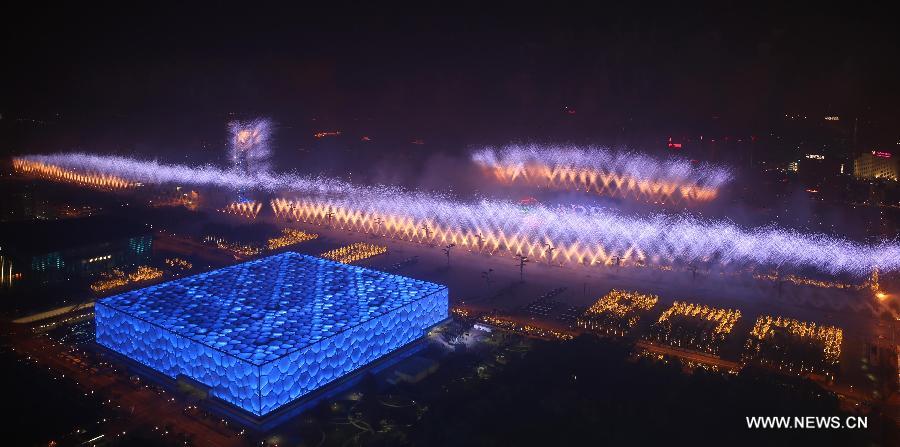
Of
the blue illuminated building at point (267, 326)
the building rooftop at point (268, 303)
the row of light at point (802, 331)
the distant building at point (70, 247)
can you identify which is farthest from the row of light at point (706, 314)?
the distant building at point (70, 247)

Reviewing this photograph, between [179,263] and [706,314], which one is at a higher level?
[706,314]

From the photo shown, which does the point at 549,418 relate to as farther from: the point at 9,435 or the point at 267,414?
the point at 9,435

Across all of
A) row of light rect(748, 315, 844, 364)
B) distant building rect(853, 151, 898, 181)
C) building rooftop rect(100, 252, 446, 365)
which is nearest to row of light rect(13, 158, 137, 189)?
building rooftop rect(100, 252, 446, 365)

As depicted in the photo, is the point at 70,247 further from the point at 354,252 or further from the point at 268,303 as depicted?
the point at 354,252

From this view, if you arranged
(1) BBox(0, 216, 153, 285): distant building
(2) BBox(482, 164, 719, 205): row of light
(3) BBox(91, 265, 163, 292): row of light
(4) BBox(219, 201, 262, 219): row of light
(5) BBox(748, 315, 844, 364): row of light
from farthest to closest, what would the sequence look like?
(2) BBox(482, 164, 719, 205): row of light
(4) BBox(219, 201, 262, 219): row of light
(3) BBox(91, 265, 163, 292): row of light
(1) BBox(0, 216, 153, 285): distant building
(5) BBox(748, 315, 844, 364): row of light

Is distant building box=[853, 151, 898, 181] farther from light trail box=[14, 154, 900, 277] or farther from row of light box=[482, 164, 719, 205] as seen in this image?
light trail box=[14, 154, 900, 277]

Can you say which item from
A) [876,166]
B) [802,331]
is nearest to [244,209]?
[802,331]
